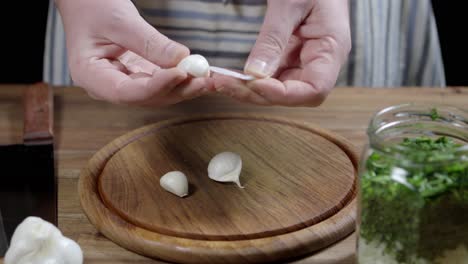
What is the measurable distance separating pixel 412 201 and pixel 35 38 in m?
1.52

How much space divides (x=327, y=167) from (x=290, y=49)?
0.79 feet

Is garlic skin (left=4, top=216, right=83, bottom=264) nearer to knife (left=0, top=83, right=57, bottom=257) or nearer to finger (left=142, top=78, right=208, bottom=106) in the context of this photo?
knife (left=0, top=83, right=57, bottom=257)

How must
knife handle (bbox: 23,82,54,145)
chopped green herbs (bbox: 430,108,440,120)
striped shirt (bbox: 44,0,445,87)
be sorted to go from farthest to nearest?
striped shirt (bbox: 44,0,445,87), knife handle (bbox: 23,82,54,145), chopped green herbs (bbox: 430,108,440,120)

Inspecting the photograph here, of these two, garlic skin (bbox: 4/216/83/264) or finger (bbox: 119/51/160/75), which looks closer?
garlic skin (bbox: 4/216/83/264)

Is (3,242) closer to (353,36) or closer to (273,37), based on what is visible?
(273,37)

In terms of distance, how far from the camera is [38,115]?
113 cm

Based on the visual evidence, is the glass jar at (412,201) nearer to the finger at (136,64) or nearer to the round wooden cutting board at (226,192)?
the round wooden cutting board at (226,192)

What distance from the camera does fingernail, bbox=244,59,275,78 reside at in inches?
36.4

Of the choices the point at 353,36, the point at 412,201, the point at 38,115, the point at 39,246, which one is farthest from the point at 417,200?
the point at 353,36

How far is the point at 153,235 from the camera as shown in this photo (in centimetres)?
84

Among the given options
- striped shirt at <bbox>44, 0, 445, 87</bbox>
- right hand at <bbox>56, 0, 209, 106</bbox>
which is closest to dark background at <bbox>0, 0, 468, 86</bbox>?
striped shirt at <bbox>44, 0, 445, 87</bbox>

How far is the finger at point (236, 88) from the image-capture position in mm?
901

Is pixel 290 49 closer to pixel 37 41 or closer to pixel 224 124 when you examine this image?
pixel 224 124

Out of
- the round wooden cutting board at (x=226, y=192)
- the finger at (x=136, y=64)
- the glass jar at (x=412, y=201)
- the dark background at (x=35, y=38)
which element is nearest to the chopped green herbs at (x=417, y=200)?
the glass jar at (x=412, y=201)
